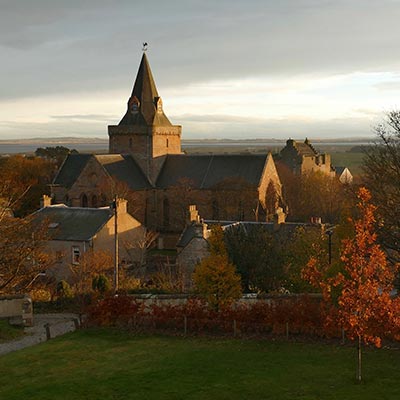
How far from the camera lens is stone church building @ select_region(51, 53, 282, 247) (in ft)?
194

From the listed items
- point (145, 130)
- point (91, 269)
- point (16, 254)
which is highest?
point (145, 130)

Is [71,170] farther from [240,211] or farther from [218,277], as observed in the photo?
[218,277]

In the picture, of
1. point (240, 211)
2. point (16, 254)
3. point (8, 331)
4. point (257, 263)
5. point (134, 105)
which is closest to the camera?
point (8, 331)

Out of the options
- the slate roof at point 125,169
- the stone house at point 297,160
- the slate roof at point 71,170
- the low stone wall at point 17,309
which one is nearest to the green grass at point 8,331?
the low stone wall at point 17,309

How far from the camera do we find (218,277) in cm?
2364

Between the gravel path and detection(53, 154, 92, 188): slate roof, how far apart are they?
37.7m

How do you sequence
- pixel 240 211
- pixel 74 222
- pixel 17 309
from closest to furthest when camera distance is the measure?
pixel 17 309, pixel 74 222, pixel 240 211

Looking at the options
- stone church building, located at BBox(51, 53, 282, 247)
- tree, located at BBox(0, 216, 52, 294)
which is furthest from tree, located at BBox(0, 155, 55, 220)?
tree, located at BBox(0, 216, 52, 294)

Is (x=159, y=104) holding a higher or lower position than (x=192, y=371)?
higher

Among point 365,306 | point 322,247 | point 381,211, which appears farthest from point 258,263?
point 365,306

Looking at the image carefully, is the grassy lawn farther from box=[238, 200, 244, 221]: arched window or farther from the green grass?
box=[238, 200, 244, 221]: arched window

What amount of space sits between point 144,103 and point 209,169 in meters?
11.0

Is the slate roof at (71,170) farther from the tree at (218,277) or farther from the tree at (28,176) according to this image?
the tree at (218,277)

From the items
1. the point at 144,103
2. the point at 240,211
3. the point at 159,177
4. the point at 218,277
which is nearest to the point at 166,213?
the point at 159,177
